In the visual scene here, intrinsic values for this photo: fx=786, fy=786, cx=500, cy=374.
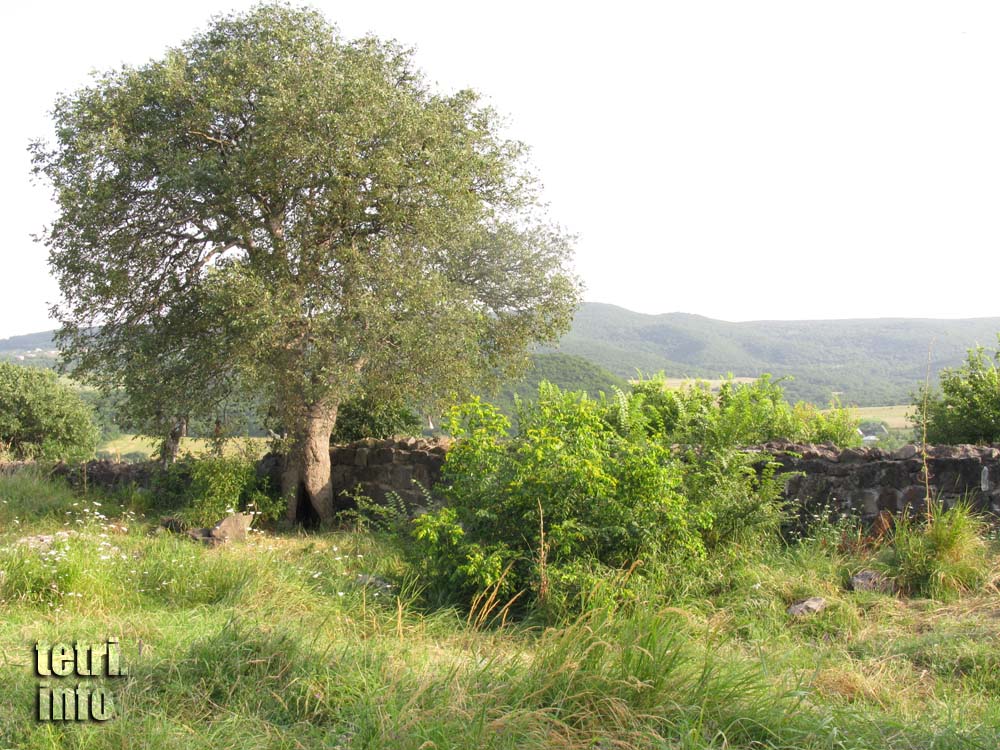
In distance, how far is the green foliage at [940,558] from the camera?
21.7ft

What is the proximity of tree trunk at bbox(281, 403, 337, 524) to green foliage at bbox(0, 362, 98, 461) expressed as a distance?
10253 millimetres

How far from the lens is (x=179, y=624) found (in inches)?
201

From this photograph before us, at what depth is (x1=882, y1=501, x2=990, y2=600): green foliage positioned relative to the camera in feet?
21.7

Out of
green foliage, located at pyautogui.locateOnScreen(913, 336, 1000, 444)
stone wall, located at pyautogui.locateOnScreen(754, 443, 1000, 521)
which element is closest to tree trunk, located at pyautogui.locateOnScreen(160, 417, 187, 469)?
stone wall, located at pyautogui.locateOnScreen(754, 443, 1000, 521)

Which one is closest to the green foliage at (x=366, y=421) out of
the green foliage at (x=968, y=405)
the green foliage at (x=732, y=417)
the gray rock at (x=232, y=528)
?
the gray rock at (x=232, y=528)

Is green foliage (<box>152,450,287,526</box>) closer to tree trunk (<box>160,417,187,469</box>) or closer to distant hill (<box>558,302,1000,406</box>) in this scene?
tree trunk (<box>160,417,187,469</box>)

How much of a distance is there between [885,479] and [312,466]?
7.84 metres

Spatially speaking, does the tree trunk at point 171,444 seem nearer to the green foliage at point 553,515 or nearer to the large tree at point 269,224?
the large tree at point 269,224

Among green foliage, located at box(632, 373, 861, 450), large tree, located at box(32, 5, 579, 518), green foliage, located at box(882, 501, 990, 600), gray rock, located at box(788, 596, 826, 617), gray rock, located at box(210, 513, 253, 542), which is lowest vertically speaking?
gray rock, located at box(210, 513, 253, 542)

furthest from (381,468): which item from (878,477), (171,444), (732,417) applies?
(878,477)

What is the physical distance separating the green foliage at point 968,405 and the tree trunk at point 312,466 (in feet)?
27.5

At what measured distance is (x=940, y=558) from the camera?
6.88 metres

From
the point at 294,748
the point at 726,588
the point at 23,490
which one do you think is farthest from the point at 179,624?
the point at 23,490

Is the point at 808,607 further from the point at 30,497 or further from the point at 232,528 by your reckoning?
the point at 30,497
